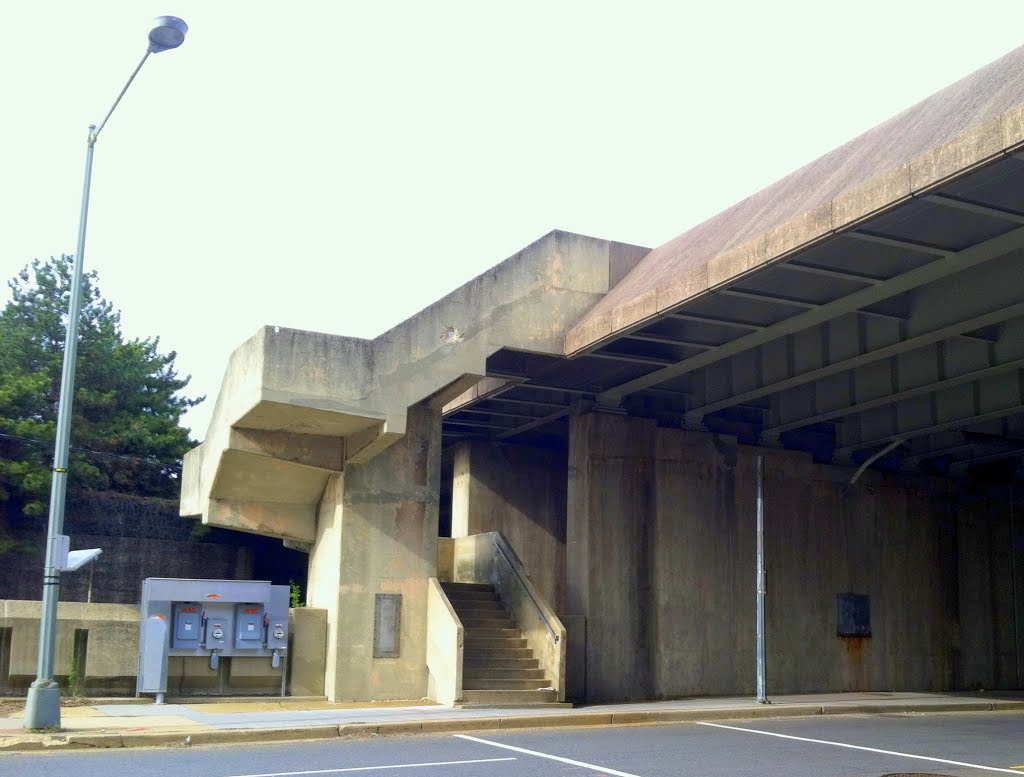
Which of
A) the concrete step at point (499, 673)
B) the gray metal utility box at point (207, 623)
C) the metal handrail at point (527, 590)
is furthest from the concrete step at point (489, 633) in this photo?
the gray metal utility box at point (207, 623)

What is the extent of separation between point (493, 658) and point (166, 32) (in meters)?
12.2

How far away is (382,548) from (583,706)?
4.71 meters

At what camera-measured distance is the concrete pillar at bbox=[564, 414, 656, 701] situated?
23.1 metres

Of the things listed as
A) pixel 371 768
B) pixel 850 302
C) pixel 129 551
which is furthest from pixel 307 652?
pixel 129 551

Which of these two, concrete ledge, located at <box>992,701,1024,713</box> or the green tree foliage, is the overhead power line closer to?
the green tree foliage

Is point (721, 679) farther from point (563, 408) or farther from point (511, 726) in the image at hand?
point (511, 726)

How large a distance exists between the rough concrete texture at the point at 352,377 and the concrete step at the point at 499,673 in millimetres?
4263

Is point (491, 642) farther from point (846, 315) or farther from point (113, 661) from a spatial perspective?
point (846, 315)

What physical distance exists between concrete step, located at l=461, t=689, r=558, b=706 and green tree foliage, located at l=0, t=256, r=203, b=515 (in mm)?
22605

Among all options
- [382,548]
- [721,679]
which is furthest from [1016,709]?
[382,548]

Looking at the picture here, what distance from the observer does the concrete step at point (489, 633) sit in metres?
21.3

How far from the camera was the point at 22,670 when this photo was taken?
59.7ft

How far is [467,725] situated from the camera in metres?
16.4

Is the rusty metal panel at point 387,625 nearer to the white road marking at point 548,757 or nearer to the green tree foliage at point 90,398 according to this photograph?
the white road marking at point 548,757
